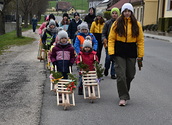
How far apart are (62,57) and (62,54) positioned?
71mm

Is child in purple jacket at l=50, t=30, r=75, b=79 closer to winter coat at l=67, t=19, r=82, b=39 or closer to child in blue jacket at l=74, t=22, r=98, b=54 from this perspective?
child in blue jacket at l=74, t=22, r=98, b=54

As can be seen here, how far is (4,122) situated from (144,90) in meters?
3.74

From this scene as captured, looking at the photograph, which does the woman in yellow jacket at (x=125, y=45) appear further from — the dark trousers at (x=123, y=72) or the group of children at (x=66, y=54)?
the group of children at (x=66, y=54)

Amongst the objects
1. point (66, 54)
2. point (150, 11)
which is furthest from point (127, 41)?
point (150, 11)

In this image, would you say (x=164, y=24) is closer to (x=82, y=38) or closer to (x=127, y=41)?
(x=82, y=38)

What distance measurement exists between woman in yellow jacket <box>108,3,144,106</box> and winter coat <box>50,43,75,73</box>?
0.99 meters

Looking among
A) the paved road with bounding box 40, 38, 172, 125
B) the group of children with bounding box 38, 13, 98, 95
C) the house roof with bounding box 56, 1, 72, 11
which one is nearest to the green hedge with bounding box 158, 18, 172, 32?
the paved road with bounding box 40, 38, 172, 125

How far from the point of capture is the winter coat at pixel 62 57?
22.2ft

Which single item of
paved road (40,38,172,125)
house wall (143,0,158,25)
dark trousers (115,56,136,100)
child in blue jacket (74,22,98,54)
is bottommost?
paved road (40,38,172,125)

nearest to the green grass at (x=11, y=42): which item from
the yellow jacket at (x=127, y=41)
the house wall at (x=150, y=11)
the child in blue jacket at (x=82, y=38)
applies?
the child in blue jacket at (x=82, y=38)

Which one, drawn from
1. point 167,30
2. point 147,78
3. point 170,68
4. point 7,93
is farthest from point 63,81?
point 167,30

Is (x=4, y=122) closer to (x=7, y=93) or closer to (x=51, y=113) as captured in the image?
(x=51, y=113)

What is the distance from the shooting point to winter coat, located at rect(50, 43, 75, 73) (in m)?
6.75

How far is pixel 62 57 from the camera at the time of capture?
6.79 m
